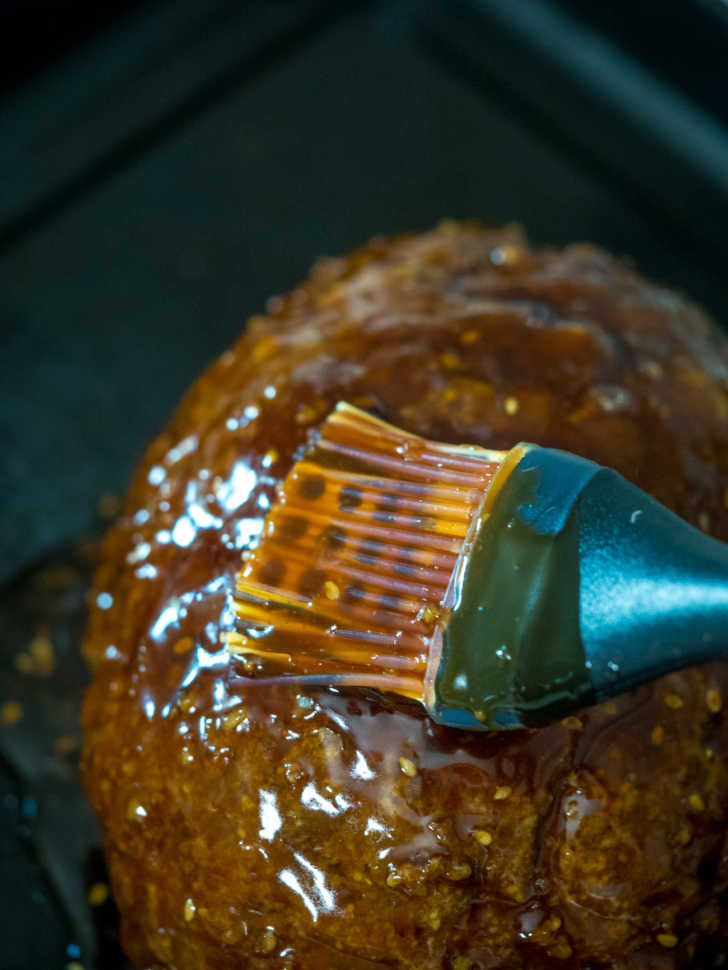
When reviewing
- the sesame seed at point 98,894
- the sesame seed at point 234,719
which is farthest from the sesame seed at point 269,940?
the sesame seed at point 98,894

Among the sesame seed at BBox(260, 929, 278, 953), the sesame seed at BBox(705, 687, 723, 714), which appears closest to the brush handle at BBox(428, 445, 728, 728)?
the sesame seed at BBox(705, 687, 723, 714)

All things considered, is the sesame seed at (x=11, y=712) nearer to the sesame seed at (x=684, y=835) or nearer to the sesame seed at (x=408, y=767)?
the sesame seed at (x=408, y=767)

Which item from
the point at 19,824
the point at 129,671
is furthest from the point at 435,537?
the point at 19,824

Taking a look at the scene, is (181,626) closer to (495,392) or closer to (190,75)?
(495,392)

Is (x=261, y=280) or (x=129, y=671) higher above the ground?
(x=261, y=280)

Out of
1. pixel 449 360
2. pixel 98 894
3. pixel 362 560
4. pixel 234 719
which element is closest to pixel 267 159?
pixel 449 360

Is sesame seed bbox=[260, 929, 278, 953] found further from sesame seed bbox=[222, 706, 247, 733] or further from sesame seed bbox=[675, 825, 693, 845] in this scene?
sesame seed bbox=[675, 825, 693, 845]

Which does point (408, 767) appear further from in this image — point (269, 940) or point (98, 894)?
point (98, 894)
